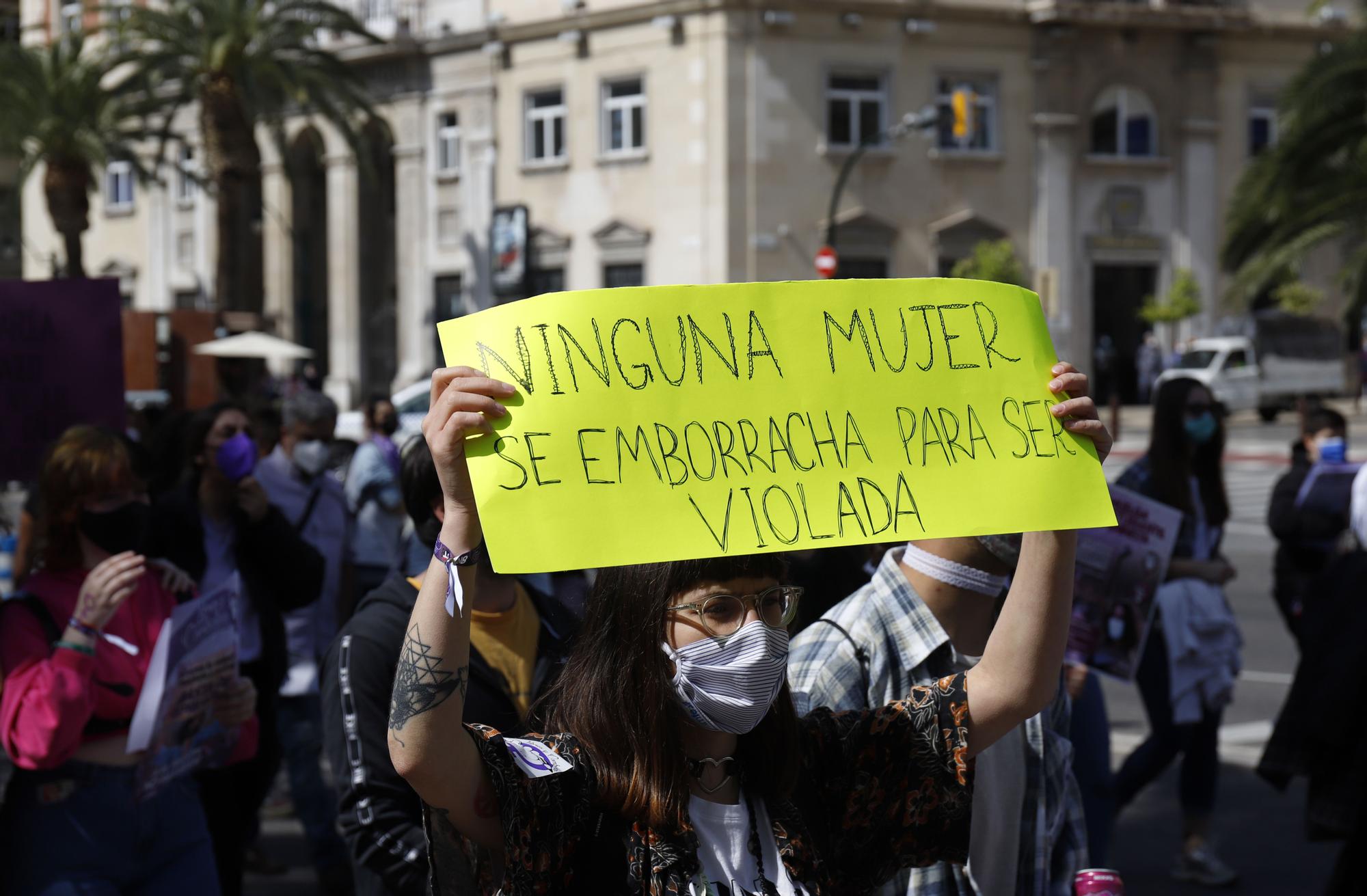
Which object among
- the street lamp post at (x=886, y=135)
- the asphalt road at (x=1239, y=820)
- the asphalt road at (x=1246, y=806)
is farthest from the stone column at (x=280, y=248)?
the asphalt road at (x=1239, y=820)

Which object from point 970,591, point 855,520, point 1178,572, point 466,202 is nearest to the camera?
point 855,520

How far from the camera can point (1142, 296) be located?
38.1m

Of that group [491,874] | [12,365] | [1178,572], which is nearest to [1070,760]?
[491,874]

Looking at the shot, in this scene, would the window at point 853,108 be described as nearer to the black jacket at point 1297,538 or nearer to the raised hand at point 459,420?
the black jacket at point 1297,538

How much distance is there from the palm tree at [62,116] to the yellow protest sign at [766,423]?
2954 centimetres

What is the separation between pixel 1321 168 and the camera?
24156 millimetres

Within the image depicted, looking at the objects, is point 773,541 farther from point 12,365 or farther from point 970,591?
point 12,365

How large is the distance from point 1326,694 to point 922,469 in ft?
9.58

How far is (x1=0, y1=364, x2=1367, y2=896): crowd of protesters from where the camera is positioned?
7.61ft

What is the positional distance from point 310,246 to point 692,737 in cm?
4584

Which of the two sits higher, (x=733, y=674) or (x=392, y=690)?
(x=733, y=674)

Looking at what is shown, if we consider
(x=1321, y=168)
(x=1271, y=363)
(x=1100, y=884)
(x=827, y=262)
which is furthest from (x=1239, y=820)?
(x=1271, y=363)

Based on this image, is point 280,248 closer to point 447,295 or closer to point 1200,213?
point 447,295

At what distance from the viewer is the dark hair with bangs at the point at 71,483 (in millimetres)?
3867
